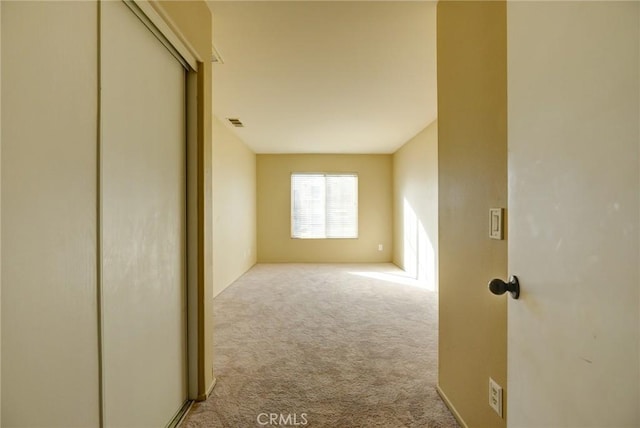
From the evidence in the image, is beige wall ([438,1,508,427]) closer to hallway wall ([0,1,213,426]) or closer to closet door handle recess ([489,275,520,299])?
closet door handle recess ([489,275,520,299])

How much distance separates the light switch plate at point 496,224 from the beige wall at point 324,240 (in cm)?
540

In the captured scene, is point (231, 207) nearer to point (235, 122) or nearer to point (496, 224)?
point (235, 122)

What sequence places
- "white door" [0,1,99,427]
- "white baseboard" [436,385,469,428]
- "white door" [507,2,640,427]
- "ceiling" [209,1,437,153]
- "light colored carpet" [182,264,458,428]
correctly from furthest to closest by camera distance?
"ceiling" [209,1,437,153] → "light colored carpet" [182,264,458,428] → "white baseboard" [436,385,469,428] → "white door" [0,1,99,427] → "white door" [507,2,640,427]

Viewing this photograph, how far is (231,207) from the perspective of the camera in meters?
4.73

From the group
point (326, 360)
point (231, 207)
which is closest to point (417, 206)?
point (231, 207)

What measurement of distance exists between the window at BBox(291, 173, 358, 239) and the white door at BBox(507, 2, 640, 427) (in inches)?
230

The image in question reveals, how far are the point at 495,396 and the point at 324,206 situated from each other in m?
5.54

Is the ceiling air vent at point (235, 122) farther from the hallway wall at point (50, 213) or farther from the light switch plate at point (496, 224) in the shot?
the light switch plate at point (496, 224)

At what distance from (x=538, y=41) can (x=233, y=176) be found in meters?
4.63

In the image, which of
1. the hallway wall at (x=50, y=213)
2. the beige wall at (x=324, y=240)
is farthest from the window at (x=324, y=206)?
the hallway wall at (x=50, y=213)

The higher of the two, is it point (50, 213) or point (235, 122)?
point (235, 122)

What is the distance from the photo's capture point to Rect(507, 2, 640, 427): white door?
1.54ft

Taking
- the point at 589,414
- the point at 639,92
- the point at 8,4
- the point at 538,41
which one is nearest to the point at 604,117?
the point at 639,92

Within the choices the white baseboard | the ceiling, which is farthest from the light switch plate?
the ceiling
